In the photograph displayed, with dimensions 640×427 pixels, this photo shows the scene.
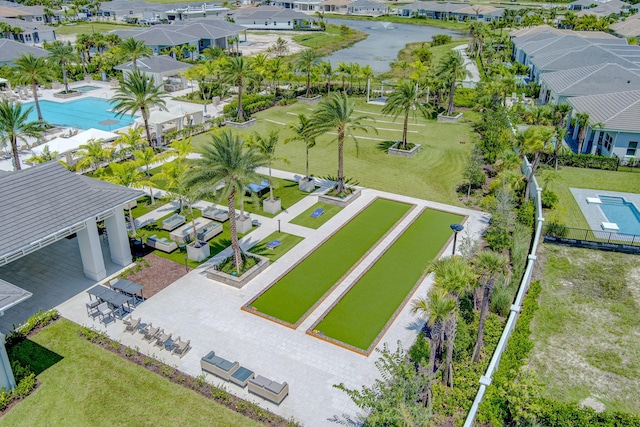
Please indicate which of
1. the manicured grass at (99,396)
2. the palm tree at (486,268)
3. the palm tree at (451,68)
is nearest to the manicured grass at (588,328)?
the palm tree at (486,268)

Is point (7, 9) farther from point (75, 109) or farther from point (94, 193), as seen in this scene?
point (94, 193)

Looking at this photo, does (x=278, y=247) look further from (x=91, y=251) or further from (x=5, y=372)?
(x=5, y=372)

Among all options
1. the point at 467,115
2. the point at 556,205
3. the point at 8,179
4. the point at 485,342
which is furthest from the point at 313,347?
the point at 467,115

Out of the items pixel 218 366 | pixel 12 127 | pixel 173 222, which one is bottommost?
pixel 218 366

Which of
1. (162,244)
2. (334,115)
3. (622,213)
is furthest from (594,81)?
(162,244)

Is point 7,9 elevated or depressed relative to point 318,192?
elevated

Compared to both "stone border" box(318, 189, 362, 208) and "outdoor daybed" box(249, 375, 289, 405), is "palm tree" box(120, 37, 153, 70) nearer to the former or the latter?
"stone border" box(318, 189, 362, 208)

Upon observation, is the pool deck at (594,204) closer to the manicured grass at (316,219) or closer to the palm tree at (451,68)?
the manicured grass at (316,219)
